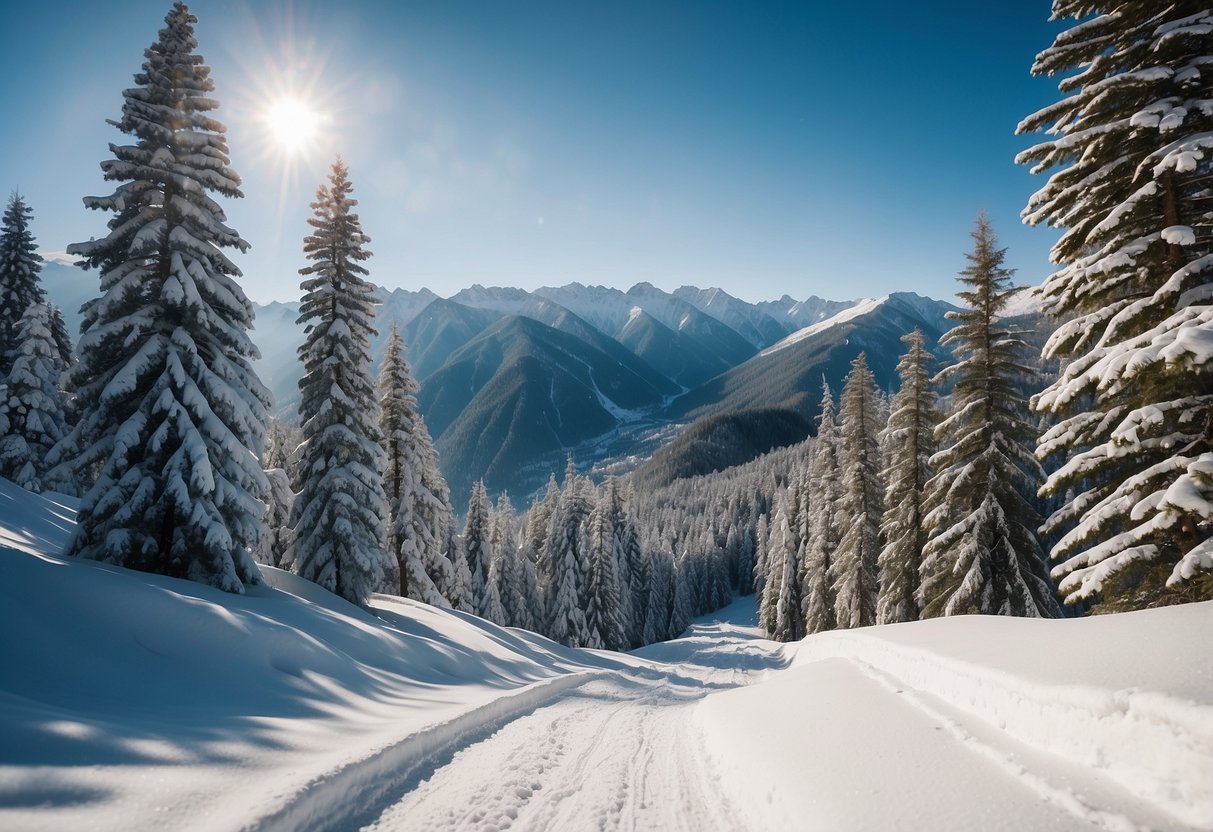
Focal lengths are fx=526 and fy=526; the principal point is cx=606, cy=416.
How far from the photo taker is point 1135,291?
801 cm

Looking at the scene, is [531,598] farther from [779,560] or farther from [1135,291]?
[1135,291]

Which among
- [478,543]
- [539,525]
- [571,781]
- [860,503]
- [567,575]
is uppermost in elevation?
[860,503]

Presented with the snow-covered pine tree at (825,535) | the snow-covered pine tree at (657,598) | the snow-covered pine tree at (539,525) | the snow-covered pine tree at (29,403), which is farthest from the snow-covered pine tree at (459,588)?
the snow-covered pine tree at (657,598)

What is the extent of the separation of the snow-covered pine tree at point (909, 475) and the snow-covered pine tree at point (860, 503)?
376cm

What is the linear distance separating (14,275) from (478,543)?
3123 cm

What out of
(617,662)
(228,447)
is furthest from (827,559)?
(228,447)

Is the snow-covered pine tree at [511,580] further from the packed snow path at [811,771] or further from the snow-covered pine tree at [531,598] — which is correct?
the packed snow path at [811,771]

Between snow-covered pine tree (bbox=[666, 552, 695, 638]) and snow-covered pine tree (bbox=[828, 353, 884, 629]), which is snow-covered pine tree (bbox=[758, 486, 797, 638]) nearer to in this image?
snow-covered pine tree (bbox=[828, 353, 884, 629])

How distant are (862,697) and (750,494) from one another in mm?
114304

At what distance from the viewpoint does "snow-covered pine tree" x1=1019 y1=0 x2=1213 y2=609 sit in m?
6.69

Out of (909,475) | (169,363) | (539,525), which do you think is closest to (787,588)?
(909,475)

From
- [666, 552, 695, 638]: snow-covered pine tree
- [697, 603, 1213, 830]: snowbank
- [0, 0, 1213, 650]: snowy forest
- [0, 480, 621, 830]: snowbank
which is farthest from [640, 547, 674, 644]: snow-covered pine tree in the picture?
[697, 603, 1213, 830]: snowbank

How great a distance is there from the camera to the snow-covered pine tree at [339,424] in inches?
691

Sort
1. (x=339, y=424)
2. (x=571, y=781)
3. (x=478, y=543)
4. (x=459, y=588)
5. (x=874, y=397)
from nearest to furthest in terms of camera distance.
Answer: (x=571, y=781) < (x=339, y=424) < (x=874, y=397) < (x=459, y=588) < (x=478, y=543)
